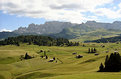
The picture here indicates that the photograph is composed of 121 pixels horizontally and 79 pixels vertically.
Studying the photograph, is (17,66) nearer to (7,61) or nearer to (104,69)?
(7,61)

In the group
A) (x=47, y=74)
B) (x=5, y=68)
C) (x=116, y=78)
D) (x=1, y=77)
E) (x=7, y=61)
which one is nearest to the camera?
(x=116, y=78)

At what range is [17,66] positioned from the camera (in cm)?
12550

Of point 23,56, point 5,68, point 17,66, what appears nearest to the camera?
point 5,68

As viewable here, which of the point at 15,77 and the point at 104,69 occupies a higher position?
the point at 104,69

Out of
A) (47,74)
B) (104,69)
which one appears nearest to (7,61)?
(47,74)

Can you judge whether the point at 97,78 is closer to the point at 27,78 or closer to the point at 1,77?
the point at 27,78

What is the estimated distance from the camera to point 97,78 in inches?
2114

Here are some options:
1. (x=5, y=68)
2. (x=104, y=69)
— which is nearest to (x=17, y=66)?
(x=5, y=68)

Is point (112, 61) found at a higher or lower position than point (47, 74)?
higher

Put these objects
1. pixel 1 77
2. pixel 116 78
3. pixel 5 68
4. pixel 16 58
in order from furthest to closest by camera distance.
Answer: pixel 16 58, pixel 5 68, pixel 1 77, pixel 116 78

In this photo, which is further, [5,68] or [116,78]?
[5,68]

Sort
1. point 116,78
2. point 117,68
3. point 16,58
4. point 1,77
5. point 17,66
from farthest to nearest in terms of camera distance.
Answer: point 16,58
point 17,66
point 1,77
point 117,68
point 116,78

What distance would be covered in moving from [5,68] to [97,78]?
88683 mm

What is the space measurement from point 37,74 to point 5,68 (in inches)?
1773
